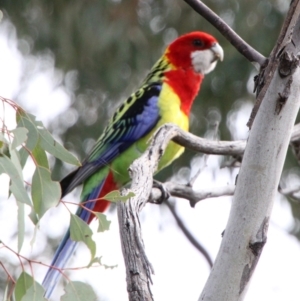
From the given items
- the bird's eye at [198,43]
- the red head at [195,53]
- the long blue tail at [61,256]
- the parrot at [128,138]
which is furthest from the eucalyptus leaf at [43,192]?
the bird's eye at [198,43]

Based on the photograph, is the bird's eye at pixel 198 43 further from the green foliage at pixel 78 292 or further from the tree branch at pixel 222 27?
the green foliage at pixel 78 292

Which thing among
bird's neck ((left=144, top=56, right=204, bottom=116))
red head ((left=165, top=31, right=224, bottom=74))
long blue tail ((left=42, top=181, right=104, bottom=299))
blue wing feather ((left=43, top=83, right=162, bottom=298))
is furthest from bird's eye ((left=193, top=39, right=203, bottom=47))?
long blue tail ((left=42, top=181, right=104, bottom=299))

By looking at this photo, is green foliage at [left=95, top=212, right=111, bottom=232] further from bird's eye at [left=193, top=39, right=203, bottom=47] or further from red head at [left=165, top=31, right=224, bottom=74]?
bird's eye at [left=193, top=39, right=203, bottom=47]

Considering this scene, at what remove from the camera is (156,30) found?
4.37 meters

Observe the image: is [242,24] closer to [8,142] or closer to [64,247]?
[64,247]

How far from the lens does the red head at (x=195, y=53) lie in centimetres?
327

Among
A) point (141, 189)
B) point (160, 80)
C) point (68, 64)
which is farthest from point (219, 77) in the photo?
point (141, 189)

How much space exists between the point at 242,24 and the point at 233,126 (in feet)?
2.06

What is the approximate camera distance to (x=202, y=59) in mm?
3289

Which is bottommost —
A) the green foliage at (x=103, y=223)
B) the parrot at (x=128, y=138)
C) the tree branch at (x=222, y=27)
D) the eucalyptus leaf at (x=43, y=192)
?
the eucalyptus leaf at (x=43, y=192)

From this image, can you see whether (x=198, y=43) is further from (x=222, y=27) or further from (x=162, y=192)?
(x=222, y=27)

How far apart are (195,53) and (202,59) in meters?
0.05

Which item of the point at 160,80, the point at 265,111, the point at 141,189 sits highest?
the point at 160,80

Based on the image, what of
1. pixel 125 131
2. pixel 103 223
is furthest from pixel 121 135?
pixel 103 223
